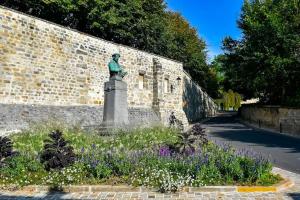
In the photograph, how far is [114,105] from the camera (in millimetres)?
12336

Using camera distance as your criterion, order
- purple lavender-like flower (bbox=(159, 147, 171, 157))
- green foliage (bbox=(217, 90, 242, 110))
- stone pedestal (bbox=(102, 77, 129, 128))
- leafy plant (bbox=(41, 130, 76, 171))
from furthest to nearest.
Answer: green foliage (bbox=(217, 90, 242, 110)) < stone pedestal (bbox=(102, 77, 129, 128)) < purple lavender-like flower (bbox=(159, 147, 171, 157)) < leafy plant (bbox=(41, 130, 76, 171))

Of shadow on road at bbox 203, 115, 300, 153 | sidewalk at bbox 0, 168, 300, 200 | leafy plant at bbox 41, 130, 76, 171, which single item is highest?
leafy plant at bbox 41, 130, 76, 171

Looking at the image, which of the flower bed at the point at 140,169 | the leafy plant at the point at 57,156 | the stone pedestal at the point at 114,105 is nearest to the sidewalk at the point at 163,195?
the flower bed at the point at 140,169

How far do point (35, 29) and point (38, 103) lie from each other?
11.1ft

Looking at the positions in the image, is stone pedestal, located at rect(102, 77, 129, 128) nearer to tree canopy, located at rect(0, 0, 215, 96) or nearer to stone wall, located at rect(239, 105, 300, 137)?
stone wall, located at rect(239, 105, 300, 137)

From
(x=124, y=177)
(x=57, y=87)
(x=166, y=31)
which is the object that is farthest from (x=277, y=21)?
(x=124, y=177)

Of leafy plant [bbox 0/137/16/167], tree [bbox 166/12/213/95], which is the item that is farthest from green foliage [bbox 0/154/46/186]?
tree [bbox 166/12/213/95]

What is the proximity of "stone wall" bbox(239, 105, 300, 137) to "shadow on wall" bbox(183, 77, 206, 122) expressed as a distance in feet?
21.4

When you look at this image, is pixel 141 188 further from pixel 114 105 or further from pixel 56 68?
pixel 56 68

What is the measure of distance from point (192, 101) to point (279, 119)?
13314mm

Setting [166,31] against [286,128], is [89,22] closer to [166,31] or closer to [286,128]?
[166,31]

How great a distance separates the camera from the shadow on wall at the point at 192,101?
31.1m

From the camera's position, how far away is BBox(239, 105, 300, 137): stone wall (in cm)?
1925

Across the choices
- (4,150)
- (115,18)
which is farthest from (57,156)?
(115,18)
